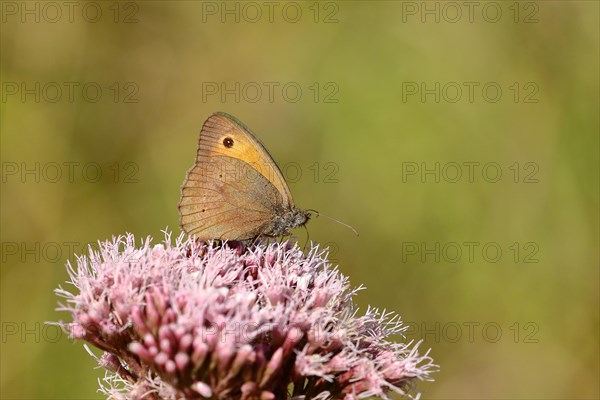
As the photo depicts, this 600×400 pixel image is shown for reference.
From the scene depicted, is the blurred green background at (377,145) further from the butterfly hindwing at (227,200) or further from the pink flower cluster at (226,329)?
the pink flower cluster at (226,329)

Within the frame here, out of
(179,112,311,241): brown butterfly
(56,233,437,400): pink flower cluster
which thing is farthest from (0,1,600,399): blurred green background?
(56,233,437,400): pink flower cluster

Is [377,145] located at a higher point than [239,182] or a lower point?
higher

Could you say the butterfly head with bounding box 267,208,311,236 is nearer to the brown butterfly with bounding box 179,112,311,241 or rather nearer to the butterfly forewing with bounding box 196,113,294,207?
the brown butterfly with bounding box 179,112,311,241

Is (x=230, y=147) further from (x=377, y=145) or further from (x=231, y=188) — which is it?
(x=377, y=145)

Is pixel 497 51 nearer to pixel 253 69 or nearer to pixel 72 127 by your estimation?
pixel 253 69

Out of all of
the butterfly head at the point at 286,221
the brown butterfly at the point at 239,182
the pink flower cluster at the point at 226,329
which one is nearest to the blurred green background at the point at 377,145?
the butterfly head at the point at 286,221

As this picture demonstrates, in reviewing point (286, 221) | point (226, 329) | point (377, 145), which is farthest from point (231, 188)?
point (377, 145)
